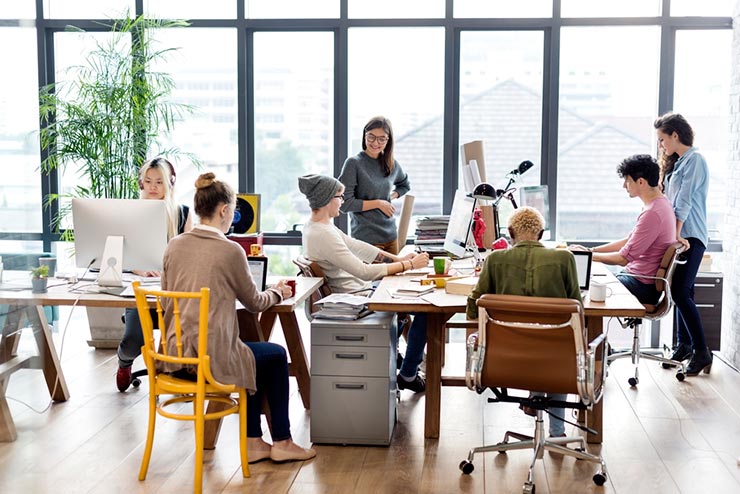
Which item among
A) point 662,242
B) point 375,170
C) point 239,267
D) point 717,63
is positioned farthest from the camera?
point 717,63

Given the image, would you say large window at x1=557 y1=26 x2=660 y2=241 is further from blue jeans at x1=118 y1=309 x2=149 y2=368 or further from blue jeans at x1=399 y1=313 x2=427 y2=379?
blue jeans at x1=118 y1=309 x2=149 y2=368

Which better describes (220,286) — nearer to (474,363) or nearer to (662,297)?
(474,363)

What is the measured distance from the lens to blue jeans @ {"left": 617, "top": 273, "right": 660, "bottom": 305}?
5.37 m

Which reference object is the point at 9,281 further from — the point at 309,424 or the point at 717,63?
the point at 717,63

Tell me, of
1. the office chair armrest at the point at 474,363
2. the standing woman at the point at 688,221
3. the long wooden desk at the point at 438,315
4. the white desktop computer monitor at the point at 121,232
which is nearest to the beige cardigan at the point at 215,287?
the long wooden desk at the point at 438,315

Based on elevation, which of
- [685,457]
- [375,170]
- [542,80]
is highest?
[542,80]

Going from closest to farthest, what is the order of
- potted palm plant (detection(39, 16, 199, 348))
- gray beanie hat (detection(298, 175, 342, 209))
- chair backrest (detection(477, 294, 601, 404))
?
1. chair backrest (detection(477, 294, 601, 404))
2. gray beanie hat (detection(298, 175, 342, 209))
3. potted palm plant (detection(39, 16, 199, 348))

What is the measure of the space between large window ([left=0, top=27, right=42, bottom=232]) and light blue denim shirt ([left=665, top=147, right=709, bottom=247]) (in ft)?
15.4

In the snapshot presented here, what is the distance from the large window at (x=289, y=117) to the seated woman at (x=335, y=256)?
2.29 metres

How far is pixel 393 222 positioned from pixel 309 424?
182 centimetres

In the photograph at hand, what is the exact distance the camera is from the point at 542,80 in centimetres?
687

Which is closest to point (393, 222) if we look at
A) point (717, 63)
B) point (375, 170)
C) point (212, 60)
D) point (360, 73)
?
point (375, 170)

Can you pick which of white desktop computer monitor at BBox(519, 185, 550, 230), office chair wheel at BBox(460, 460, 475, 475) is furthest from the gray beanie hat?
white desktop computer monitor at BBox(519, 185, 550, 230)

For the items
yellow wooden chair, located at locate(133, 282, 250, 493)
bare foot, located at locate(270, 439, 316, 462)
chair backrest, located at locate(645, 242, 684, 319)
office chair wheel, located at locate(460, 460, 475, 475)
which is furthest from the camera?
chair backrest, located at locate(645, 242, 684, 319)
